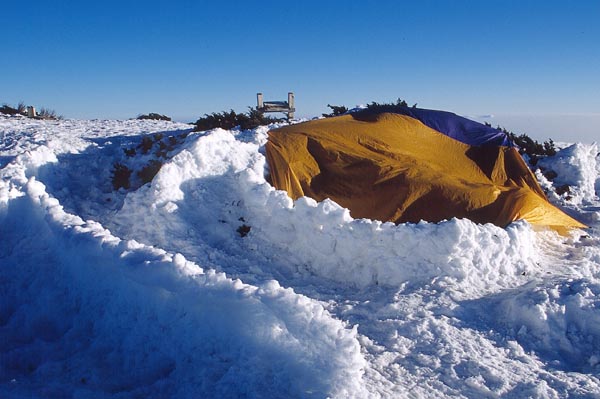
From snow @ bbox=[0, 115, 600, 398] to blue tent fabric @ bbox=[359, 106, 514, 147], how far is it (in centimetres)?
228

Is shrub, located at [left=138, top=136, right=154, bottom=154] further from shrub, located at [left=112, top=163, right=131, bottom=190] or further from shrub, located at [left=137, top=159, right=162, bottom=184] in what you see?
shrub, located at [left=137, top=159, right=162, bottom=184]

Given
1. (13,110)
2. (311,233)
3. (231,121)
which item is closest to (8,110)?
(13,110)

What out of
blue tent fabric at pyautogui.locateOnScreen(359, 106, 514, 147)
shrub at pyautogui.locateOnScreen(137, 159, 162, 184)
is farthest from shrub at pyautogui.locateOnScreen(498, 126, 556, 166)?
shrub at pyautogui.locateOnScreen(137, 159, 162, 184)

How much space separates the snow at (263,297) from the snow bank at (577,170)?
250 cm

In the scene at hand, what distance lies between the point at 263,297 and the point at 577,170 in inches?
364

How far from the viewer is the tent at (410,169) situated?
7.04 m

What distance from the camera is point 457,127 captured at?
8.81 meters

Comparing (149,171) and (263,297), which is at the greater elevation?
(149,171)

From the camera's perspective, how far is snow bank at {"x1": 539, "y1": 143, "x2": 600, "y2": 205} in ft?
32.3

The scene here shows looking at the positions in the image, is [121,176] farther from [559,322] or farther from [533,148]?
[533,148]

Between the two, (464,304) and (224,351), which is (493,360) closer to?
(464,304)

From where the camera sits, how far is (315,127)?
27.0 ft

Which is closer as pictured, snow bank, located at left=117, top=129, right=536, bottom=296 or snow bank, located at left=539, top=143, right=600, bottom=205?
snow bank, located at left=117, top=129, right=536, bottom=296

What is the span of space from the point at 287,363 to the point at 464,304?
2.36m
